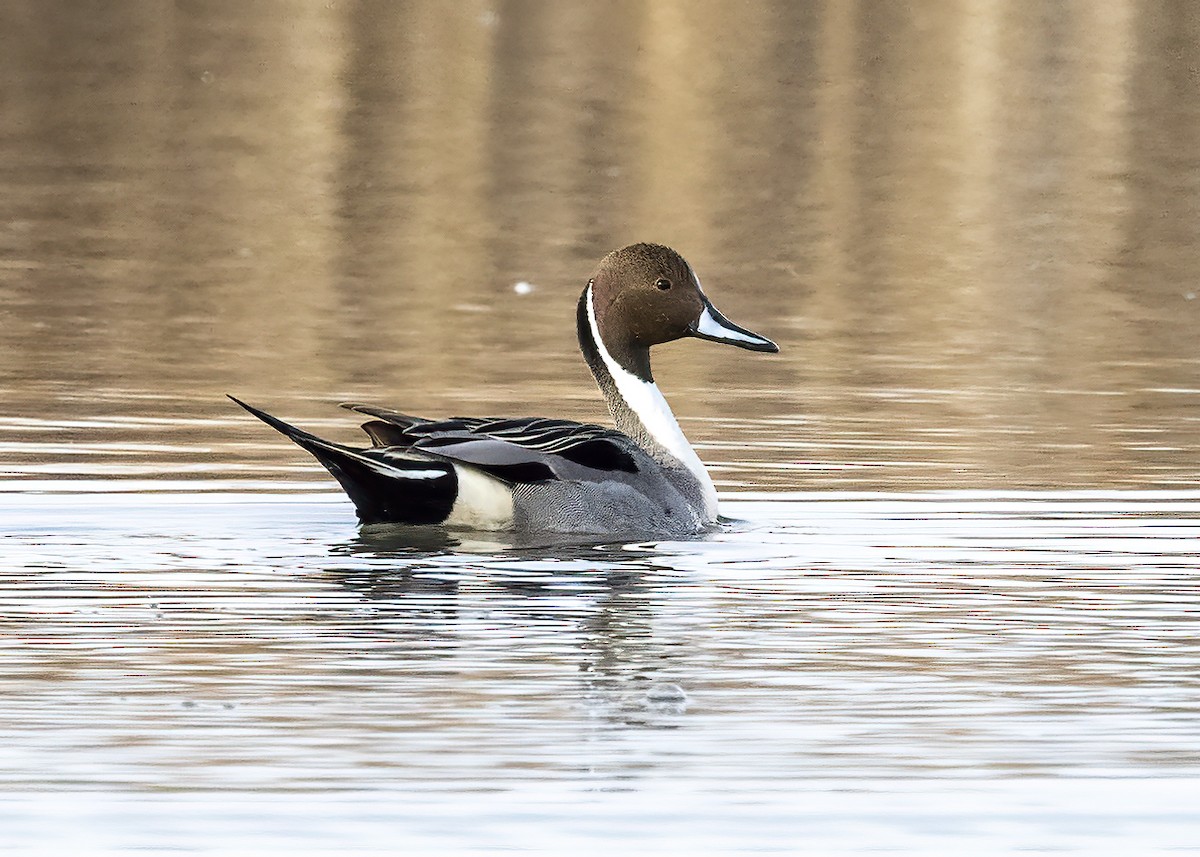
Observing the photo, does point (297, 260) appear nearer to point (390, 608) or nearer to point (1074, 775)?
point (390, 608)

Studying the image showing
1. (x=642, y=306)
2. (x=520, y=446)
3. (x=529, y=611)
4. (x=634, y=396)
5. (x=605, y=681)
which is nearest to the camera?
(x=605, y=681)

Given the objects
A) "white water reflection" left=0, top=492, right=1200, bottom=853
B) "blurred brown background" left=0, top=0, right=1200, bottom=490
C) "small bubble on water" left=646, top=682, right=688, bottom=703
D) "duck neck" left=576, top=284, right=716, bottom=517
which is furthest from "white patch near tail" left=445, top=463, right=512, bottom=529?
"small bubble on water" left=646, top=682, right=688, bottom=703

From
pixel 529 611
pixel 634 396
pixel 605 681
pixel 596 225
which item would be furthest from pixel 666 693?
pixel 596 225

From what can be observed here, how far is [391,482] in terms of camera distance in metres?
10.0

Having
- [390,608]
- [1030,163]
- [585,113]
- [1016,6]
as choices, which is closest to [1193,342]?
→ [390,608]

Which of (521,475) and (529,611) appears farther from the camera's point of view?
(521,475)

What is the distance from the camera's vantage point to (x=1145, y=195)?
29.6 meters

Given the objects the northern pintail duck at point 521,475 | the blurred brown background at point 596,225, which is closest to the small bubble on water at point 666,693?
the northern pintail duck at point 521,475

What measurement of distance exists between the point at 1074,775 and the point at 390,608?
2761 millimetres

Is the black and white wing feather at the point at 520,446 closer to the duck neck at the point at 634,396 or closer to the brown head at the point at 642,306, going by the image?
the duck neck at the point at 634,396

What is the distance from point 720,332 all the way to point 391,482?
2.07 m

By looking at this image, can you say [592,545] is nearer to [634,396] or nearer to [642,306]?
[634,396]

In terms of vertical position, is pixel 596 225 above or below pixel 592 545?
below

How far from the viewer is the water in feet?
20.5
